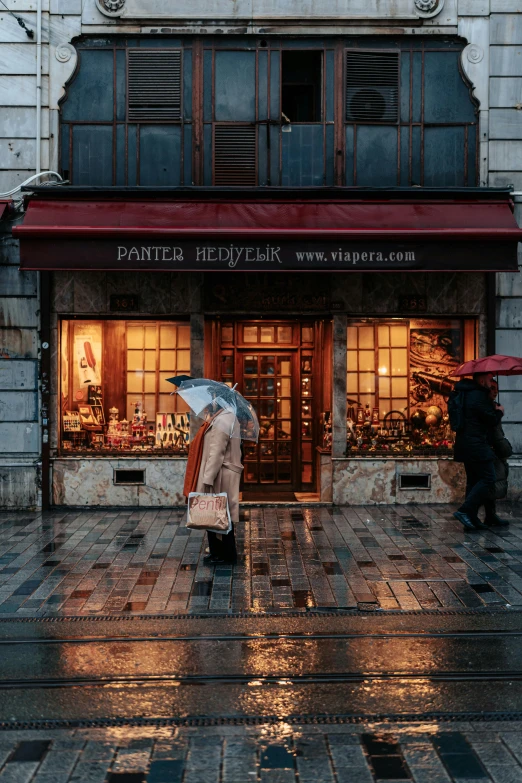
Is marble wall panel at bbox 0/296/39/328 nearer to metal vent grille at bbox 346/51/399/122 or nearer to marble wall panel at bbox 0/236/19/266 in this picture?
marble wall panel at bbox 0/236/19/266

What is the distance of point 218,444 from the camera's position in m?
8.48

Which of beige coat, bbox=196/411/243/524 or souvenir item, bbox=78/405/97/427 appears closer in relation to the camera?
beige coat, bbox=196/411/243/524

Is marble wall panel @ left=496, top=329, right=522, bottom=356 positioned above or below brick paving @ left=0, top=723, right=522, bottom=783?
above

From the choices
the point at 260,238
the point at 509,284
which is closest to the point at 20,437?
the point at 260,238

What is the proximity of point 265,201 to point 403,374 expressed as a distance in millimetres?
3303

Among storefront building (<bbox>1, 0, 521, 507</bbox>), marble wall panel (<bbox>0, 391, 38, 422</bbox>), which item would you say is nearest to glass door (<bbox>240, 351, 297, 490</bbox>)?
storefront building (<bbox>1, 0, 521, 507</bbox>)

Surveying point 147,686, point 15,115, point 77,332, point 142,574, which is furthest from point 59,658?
point 15,115

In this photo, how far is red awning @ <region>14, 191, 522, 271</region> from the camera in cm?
1118

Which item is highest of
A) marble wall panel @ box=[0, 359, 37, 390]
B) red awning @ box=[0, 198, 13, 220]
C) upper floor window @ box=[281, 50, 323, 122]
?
upper floor window @ box=[281, 50, 323, 122]

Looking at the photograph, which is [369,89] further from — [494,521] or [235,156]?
[494,521]

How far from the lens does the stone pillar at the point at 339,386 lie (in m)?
12.4

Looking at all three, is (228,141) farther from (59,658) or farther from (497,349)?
(59,658)

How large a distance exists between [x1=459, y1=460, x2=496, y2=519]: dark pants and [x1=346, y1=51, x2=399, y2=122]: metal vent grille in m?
5.27

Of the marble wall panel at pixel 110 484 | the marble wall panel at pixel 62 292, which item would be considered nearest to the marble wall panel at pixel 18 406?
the marble wall panel at pixel 110 484
